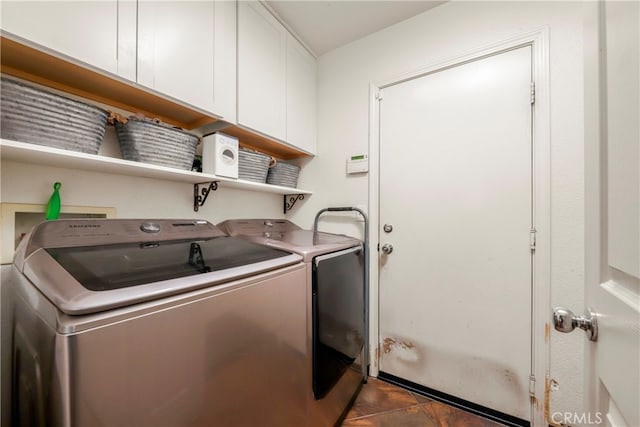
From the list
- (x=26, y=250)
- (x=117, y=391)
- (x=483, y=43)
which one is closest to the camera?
(x=117, y=391)

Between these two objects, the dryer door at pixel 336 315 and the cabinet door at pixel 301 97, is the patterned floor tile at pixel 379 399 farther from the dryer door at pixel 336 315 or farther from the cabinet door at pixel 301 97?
the cabinet door at pixel 301 97

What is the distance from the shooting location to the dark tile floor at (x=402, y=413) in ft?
4.58

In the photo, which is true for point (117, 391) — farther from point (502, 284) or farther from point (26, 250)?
point (502, 284)

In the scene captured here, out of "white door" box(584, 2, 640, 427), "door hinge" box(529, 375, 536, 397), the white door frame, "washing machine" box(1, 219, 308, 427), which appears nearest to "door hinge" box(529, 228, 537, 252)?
the white door frame

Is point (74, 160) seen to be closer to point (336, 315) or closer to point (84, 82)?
point (84, 82)

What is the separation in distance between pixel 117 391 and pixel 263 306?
0.42 m

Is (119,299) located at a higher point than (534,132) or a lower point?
lower

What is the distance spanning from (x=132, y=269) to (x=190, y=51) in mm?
1057

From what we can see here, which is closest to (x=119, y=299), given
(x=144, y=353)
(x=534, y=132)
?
(x=144, y=353)

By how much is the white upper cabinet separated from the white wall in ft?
0.63

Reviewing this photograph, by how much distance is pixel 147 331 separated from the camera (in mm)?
549

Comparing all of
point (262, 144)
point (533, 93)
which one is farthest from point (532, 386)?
point (262, 144)

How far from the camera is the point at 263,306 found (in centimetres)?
86

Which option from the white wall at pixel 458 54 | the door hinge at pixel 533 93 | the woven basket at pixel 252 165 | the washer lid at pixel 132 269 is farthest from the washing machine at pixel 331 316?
the door hinge at pixel 533 93
